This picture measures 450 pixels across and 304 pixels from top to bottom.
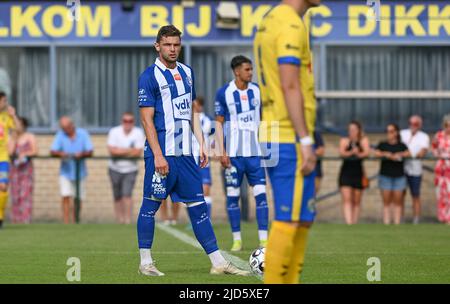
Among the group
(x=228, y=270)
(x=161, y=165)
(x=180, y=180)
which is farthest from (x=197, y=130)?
(x=228, y=270)

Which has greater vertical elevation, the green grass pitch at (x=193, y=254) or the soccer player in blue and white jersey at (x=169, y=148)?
the soccer player in blue and white jersey at (x=169, y=148)

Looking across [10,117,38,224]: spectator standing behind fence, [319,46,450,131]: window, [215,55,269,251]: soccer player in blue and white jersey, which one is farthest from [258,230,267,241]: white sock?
[319,46,450,131]: window

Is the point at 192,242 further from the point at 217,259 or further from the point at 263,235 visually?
the point at 217,259

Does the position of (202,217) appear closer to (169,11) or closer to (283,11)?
(283,11)

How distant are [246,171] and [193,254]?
160 centimetres

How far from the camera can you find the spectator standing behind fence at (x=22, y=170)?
72.9ft

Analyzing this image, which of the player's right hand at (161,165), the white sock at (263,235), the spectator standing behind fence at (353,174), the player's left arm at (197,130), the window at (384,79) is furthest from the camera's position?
the window at (384,79)

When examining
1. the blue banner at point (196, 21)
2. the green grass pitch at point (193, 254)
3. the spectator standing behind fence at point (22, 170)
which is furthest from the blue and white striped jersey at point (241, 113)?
the blue banner at point (196, 21)

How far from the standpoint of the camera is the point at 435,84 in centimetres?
2470

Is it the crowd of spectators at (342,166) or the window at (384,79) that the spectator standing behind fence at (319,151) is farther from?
the window at (384,79)

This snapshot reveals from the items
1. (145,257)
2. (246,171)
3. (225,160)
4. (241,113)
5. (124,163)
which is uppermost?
(241,113)

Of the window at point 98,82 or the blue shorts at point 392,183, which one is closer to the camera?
the blue shorts at point 392,183

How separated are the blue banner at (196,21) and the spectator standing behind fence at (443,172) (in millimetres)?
3047

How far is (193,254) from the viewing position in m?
13.1
